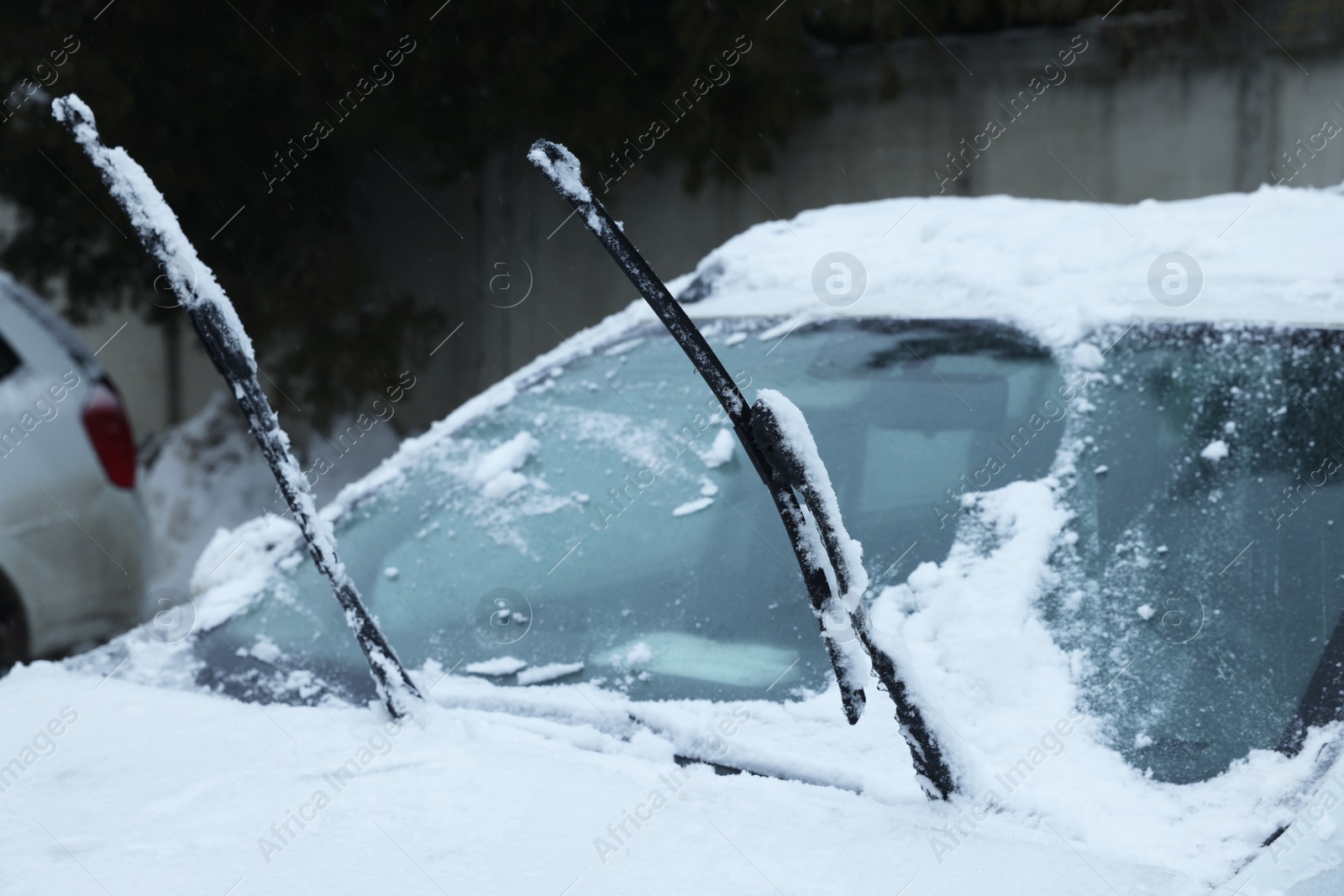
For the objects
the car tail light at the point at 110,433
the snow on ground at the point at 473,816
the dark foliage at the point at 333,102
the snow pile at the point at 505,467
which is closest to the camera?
the snow on ground at the point at 473,816

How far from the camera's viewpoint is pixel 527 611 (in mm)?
1683

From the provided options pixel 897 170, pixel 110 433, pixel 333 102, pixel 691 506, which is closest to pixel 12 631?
pixel 110 433

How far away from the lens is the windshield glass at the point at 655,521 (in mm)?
1569

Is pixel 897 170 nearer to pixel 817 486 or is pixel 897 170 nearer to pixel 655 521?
pixel 655 521

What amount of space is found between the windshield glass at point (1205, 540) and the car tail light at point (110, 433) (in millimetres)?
2984

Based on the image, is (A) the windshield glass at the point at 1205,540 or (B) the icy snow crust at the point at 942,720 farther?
(A) the windshield glass at the point at 1205,540

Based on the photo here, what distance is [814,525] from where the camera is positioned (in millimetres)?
1167

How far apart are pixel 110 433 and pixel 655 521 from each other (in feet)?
8.25

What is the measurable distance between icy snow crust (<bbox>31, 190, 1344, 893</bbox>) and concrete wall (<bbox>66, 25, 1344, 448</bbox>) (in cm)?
291

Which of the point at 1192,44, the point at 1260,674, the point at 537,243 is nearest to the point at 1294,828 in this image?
the point at 1260,674

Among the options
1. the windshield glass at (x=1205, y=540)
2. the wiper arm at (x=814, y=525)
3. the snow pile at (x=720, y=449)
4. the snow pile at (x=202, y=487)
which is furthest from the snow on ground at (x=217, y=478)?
the wiper arm at (x=814, y=525)

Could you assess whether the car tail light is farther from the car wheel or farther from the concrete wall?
the concrete wall

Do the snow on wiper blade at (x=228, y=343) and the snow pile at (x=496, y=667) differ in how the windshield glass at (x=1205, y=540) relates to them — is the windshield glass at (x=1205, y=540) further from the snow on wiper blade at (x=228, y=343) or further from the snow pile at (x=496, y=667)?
the snow on wiper blade at (x=228, y=343)

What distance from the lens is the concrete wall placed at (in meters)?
4.57
